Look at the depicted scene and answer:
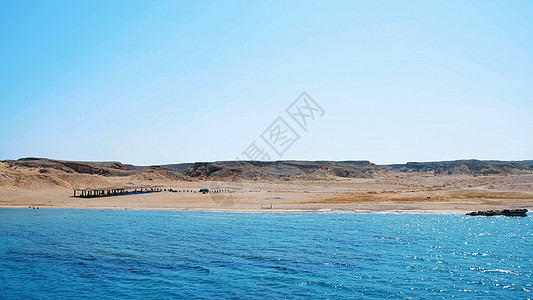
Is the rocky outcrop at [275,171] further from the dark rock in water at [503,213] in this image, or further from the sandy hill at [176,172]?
the dark rock in water at [503,213]

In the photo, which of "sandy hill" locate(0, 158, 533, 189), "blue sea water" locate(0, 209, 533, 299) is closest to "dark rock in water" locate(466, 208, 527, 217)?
"blue sea water" locate(0, 209, 533, 299)

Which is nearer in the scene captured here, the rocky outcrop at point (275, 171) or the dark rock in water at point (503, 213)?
the dark rock in water at point (503, 213)

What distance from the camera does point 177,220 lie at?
3625cm

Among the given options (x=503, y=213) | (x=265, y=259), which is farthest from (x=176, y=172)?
(x=265, y=259)

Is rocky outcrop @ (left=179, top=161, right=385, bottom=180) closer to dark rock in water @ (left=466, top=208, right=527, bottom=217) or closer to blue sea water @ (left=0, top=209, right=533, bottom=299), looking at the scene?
dark rock in water @ (left=466, top=208, right=527, bottom=217)

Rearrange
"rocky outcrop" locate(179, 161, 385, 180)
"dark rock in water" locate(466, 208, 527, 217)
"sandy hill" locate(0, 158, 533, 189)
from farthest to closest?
"rocky outcrop" locate(179, 161, 385, 180) < "sandy hill" locate(0, 158, 533, 189) < "dark rock in water" locate(466, 208, 527, 217)

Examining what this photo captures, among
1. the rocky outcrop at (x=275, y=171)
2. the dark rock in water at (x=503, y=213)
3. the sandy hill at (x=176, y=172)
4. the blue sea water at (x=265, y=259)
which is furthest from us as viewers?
the rocky outcrop at (x=275, y=171)

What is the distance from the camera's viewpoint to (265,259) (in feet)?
66.4

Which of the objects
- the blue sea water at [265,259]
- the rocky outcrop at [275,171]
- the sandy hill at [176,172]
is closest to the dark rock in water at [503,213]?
the blue sea water at [265,259]

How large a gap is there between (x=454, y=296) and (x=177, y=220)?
26.4 meters

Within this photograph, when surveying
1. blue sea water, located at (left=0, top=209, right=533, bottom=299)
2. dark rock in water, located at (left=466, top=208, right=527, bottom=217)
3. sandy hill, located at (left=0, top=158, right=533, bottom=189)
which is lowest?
blue sea water, located at (left=0, top=209, right=533, bottom=299)

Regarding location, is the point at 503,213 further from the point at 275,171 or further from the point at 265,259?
the point at 275,171

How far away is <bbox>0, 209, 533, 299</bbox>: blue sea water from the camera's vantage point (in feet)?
50.7

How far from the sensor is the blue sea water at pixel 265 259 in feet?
50.7
